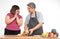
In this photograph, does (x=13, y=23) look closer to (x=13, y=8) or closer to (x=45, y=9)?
(x=13, y=8)

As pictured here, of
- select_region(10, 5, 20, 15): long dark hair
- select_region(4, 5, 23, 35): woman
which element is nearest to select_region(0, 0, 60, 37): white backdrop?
select_region(10, 5, 20, 15): long dark hair

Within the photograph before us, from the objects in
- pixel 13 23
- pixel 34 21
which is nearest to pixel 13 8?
pixel 13 23

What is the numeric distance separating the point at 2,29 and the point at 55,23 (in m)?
Answer: 1.24

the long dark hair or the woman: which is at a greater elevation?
the long dark hair

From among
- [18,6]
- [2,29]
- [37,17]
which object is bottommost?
[2,29]

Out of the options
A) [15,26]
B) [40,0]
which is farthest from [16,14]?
[40,0]

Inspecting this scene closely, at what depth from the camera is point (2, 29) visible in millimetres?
3377

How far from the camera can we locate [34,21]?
128 inches

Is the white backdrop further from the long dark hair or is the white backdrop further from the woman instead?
the woman

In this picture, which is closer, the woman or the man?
the woman

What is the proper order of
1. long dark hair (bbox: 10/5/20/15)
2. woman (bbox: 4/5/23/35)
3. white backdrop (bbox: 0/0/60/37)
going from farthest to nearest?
1. white backdrop (bbox: 0/0/60/37)
2. long dark hair (bbox: 10/5/20/15)
3. woman (bbox: 4/5/23/35)

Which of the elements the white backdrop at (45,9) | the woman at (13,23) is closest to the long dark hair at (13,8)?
the woman at (13,23)

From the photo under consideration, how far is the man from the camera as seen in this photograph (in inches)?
125

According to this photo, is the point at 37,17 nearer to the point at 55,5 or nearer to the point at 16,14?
the point at 16,14
